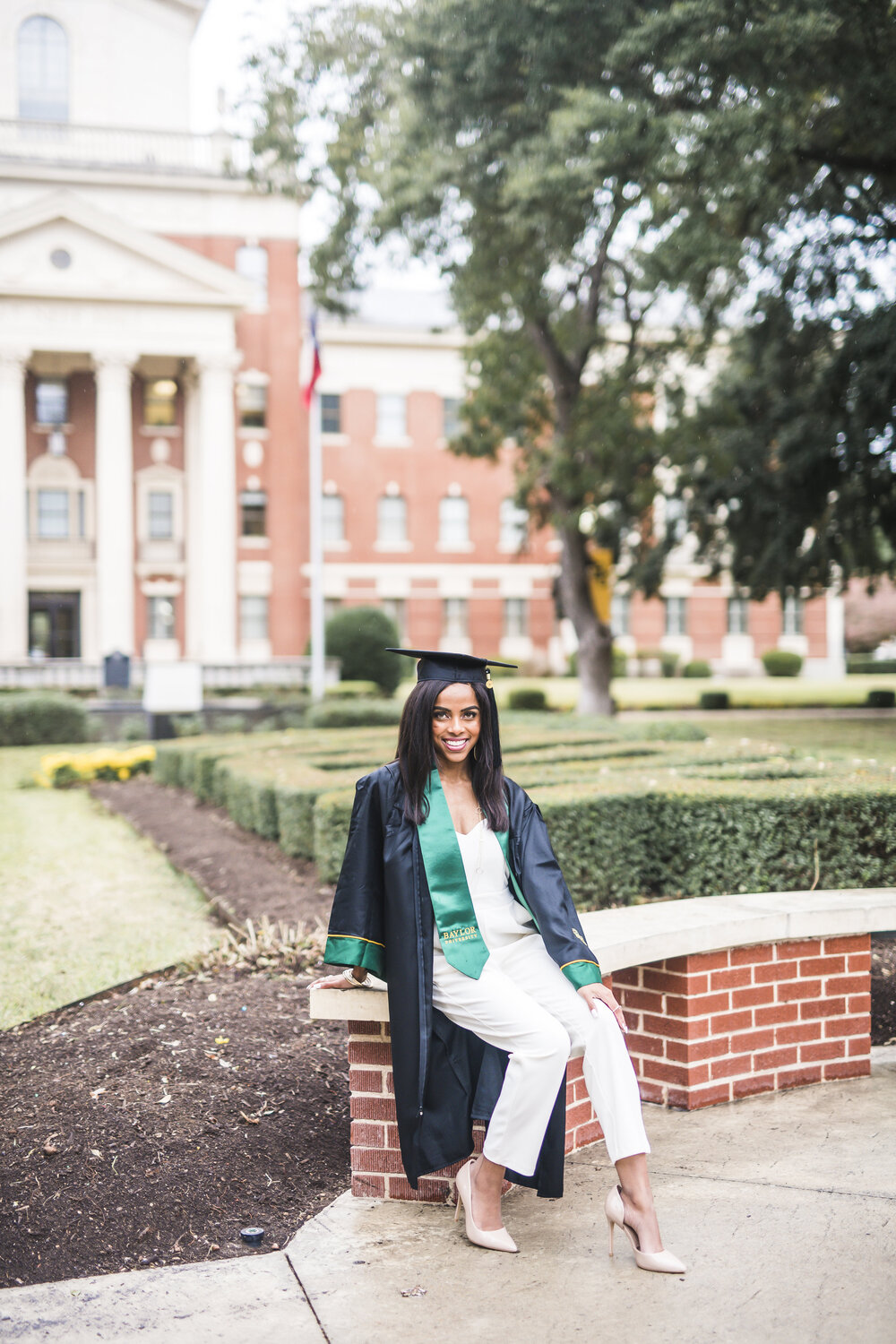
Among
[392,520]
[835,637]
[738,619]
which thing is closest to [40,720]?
[392,520]

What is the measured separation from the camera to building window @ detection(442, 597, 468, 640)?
42.9 metres

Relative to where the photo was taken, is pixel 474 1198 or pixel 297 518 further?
pixel 297 518

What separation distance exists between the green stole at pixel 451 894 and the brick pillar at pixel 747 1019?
3.64ft

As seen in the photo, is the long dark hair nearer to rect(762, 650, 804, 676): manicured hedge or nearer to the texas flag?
the texas flag

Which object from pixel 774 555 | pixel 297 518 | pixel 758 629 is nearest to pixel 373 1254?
pixel 774 555

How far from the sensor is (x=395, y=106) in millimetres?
15648

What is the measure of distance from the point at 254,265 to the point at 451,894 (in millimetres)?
38477

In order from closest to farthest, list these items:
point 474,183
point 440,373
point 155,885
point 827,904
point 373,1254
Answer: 1. point 373,1254
2. point 827,904
3. point 155,885
4. point 474,183
5. point 440,373

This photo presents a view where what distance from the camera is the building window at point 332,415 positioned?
41.1 metres

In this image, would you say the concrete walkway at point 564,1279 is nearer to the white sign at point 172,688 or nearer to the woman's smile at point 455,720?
the woman's smile at point 455,720

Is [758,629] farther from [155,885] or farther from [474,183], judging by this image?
[155,885]

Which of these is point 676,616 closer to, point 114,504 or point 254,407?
point 254,407

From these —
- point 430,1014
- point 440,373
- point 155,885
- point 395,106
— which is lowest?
point 155,885

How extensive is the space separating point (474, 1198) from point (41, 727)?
1867cm
